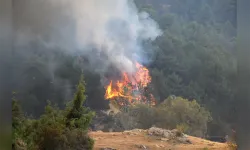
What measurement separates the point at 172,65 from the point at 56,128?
1409 millimetres

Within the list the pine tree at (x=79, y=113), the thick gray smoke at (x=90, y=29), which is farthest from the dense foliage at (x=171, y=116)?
the thick gray smoke at (x=90, y=29)

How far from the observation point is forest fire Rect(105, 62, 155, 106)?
4.34m

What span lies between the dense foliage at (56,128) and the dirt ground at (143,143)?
0.12m

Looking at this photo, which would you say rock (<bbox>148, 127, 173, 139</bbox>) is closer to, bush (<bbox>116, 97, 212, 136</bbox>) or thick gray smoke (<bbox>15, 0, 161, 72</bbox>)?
bush (<bbox>116, 97, 212, 136</bbox>)

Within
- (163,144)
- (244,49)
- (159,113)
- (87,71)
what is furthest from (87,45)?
(244,49)

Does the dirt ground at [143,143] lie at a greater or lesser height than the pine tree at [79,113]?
lesser

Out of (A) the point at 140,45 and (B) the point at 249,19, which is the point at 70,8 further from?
(B) the point at 249,19

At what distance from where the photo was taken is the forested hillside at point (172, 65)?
4277 millimetres

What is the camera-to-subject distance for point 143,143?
14.0 ft

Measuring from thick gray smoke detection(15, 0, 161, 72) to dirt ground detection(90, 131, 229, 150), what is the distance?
0.75m

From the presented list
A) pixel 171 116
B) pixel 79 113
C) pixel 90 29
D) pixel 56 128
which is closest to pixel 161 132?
pixel 171 116

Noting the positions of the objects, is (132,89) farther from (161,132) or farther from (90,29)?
(90,29)

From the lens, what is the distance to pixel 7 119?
398 centimetres

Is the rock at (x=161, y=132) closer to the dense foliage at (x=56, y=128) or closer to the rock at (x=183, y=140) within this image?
the rock at (x=183, y=140)
